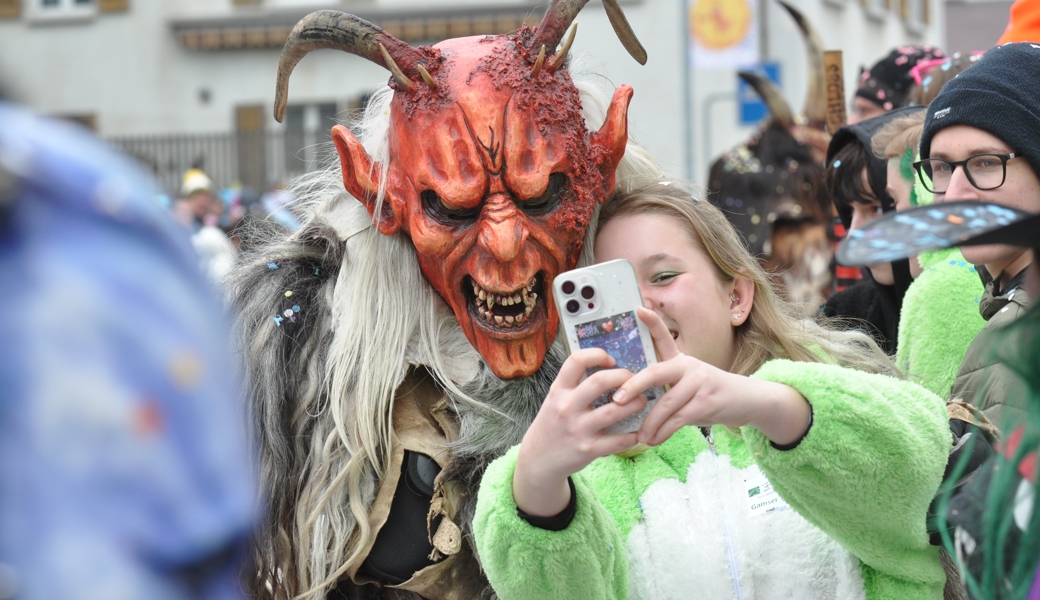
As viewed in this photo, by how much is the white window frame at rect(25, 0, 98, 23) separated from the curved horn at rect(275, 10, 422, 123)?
1843 cm

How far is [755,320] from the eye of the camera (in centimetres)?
223

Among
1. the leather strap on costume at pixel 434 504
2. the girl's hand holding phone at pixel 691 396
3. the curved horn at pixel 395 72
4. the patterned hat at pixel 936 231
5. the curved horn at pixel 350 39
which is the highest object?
the curved horn at pixel 350 39

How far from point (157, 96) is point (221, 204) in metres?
7.97

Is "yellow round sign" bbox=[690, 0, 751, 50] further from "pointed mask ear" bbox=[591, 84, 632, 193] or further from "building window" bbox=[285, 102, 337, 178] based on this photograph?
"building window" bbox=[285, 102, 337, 178]

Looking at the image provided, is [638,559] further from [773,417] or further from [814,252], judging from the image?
[814,252]

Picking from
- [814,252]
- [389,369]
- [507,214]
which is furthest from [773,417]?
[814,252]

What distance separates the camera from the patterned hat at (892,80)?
5125 mm

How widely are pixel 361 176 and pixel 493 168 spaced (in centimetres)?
32

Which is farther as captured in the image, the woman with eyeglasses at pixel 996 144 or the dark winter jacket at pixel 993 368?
the woman with eyeglasses at pixel 996 144

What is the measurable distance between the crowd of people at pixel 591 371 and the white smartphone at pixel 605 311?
0.04 metres

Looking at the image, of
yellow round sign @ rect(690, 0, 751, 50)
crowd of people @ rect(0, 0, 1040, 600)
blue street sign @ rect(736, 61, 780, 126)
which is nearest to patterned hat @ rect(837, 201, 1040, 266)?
crowd of people @ rect(0, 0, 1040, 600)

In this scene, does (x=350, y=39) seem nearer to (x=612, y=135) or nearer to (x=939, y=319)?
(x=612, y=135)

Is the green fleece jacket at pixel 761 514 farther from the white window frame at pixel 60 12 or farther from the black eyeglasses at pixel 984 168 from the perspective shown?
the white window frame at pixel 60 12

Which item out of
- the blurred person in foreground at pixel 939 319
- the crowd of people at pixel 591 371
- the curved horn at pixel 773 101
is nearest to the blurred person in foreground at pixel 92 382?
the crowd of people at pixel 591 371
